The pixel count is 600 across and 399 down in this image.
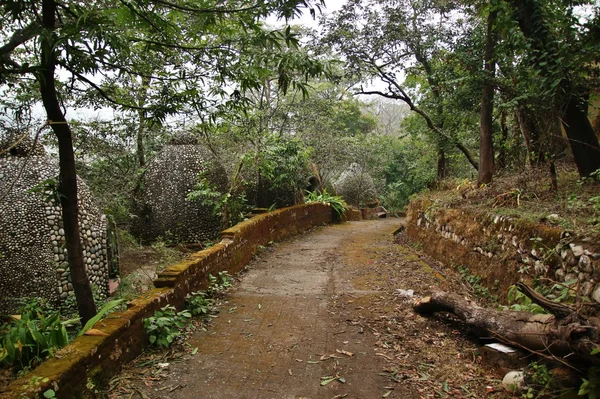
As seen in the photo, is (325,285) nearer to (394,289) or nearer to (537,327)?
(394,289)

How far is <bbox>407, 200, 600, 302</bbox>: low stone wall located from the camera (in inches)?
139

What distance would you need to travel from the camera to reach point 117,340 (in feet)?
10.7

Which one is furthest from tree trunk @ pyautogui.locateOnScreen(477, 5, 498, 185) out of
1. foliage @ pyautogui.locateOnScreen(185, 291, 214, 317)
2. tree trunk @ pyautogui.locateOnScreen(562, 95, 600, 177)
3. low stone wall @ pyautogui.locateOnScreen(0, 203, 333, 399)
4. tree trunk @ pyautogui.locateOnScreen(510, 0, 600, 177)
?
foliage @ pyautogui.locateOnScreen(185, 291, 214, 317)

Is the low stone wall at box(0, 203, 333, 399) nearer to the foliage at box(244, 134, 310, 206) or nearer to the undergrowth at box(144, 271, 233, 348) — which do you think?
the undergrowth at box(144, 271, 233, 348)

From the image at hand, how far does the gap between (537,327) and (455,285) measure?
2593mm

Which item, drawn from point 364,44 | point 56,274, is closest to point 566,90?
point 364,44

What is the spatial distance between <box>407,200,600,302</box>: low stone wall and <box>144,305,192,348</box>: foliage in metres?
3.93

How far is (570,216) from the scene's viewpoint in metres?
4.32

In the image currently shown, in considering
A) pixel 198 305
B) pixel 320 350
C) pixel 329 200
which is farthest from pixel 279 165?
pixel 320 350

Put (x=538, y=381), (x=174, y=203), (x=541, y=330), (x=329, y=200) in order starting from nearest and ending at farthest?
(x=538, y=381), (x=541, y=330), (x=174, y=203), (x=329, y=200)

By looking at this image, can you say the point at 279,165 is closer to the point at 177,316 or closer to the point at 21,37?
the point at 177,316

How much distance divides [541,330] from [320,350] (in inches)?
78.4

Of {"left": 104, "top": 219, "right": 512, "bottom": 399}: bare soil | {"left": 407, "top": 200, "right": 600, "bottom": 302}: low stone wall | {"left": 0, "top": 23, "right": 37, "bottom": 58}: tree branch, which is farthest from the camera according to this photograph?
{"left": 407, "top": 200, "right": 600, "bottom": 302}: low stone wall

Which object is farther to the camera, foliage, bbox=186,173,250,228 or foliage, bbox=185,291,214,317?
foliage, bbox=186,173,250,228
